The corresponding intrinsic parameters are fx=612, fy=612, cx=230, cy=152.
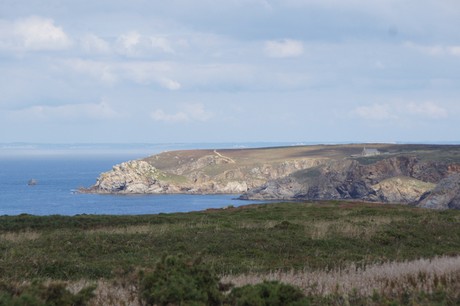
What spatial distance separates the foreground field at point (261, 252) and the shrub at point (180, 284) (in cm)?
83

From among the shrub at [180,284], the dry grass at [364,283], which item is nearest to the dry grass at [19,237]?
the dry grass at [364,283]

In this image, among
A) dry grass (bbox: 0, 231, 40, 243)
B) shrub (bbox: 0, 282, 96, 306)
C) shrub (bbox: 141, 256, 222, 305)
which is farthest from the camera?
dry grass (bbox: 0, 231, 40, 243)

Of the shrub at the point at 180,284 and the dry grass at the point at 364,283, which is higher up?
the shrub at the point at 180,284

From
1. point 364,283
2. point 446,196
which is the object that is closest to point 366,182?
point 446,196

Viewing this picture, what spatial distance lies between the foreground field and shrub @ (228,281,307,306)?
198cm

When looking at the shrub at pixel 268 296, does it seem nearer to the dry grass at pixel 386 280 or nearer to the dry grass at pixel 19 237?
the dry grass at pixel 386 280

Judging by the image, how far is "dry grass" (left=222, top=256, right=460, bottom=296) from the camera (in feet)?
32.8

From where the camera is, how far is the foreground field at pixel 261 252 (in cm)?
1092

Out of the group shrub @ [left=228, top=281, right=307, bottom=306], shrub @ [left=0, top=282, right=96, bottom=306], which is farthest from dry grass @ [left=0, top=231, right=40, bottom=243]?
shrub @ [left=228, top=281, right=307, bottom=306]

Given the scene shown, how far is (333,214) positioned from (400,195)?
123 meters

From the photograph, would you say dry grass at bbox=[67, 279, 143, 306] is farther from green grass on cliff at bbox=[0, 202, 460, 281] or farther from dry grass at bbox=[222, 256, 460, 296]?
green grass on cliff at bbox=[0, 202, 460, 281]

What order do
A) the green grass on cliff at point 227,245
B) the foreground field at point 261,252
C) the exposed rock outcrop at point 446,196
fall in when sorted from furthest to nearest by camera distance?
the exposed rock outcrop at point 446,196 → the green grass on cliff at point 227,245 → the foreground field at point 261,252

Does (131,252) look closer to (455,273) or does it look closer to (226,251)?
(226,251)

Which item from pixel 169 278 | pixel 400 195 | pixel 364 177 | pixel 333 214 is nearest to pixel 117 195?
pixel 364 177
